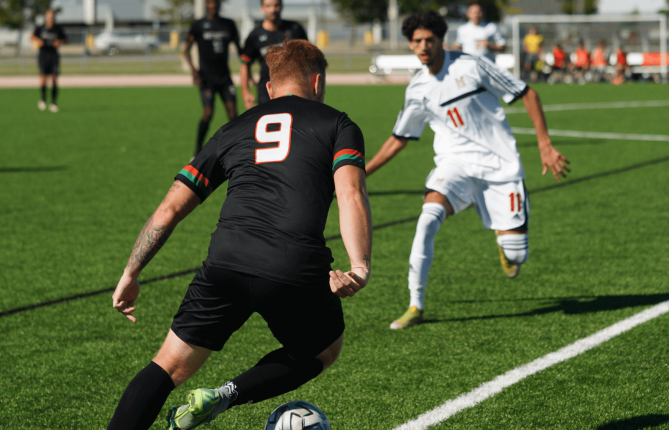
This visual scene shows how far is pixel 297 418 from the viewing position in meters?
3.00

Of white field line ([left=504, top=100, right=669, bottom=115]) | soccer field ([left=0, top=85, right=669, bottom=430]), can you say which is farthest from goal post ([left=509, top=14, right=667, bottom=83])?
soccer field ([left=0, top=85, right=669, bottom=430])

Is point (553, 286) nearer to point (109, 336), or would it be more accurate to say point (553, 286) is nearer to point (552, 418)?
point (552, 418)

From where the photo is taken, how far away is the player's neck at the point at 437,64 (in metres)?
5.12

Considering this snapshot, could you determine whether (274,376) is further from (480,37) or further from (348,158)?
(480,37)

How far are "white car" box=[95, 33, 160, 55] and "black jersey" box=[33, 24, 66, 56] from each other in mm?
36807

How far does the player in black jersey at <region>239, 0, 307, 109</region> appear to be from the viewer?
9.24 m

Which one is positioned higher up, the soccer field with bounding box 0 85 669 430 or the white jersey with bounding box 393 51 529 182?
the white jersey with bounding box 393 51 529 182

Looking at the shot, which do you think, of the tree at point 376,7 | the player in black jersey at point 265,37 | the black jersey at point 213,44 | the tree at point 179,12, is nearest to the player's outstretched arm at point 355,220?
the player in black jersey at point 265,37

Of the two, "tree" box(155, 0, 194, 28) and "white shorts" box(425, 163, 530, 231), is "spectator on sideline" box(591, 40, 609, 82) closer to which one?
"white shorts" box(425, 163, 530, 231)

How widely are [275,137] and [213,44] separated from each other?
9.12 metres

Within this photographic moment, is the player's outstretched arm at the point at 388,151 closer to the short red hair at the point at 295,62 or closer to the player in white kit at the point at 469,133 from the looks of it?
the player in white kit at the point at 469,133

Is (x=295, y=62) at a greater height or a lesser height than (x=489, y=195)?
greater

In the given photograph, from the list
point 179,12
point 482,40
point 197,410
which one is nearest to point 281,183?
point 197,410

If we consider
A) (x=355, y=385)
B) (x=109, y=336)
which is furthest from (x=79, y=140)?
(x=355, y=385)
